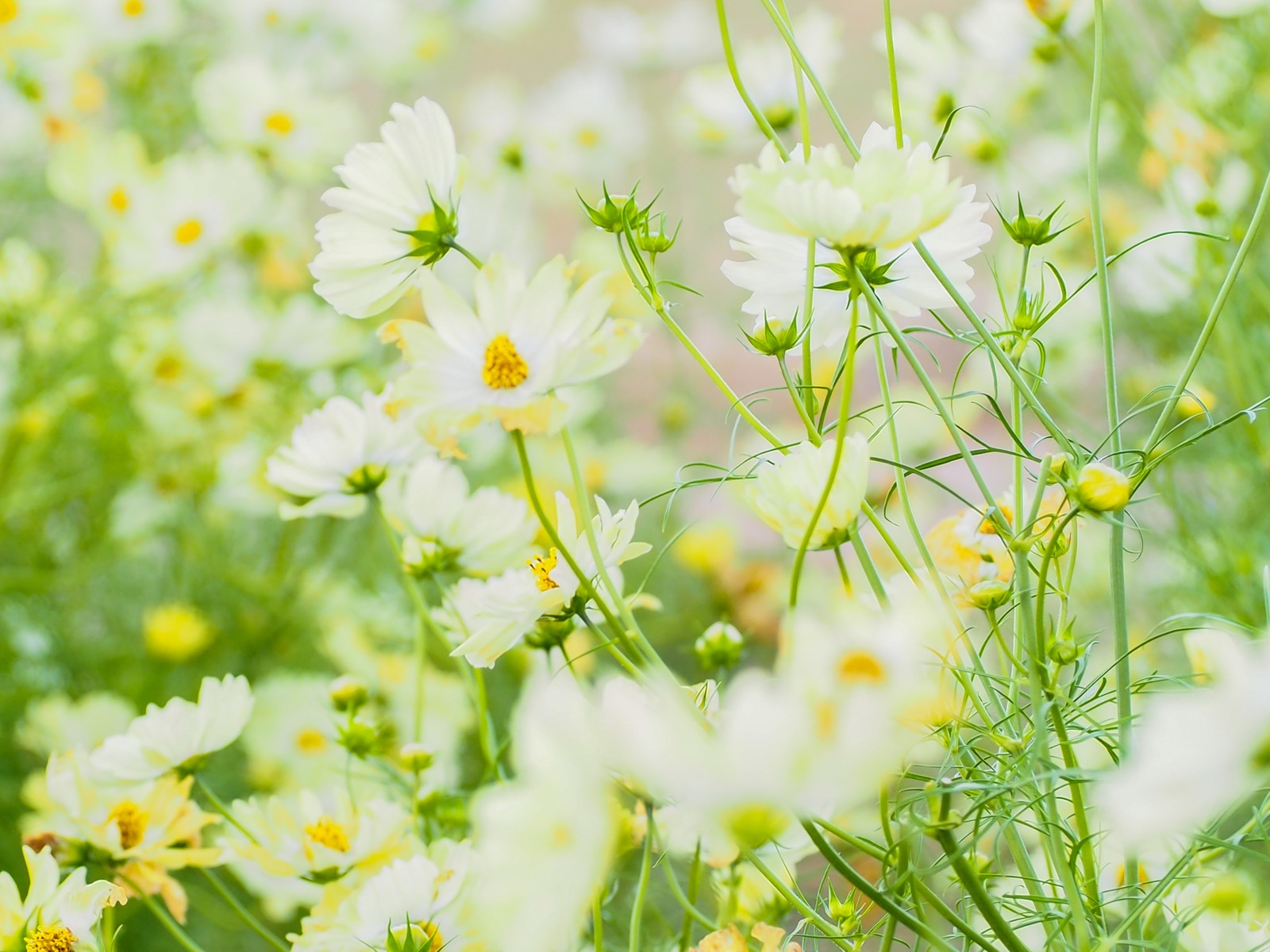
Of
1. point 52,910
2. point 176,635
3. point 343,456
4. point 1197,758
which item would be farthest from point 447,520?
point 176,635

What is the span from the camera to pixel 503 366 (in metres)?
0.22

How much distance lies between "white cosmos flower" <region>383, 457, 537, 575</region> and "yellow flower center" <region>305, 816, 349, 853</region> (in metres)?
0.07

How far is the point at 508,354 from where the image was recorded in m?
0.22

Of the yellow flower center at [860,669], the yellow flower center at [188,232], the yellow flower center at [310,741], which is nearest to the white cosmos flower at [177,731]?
the yellow flower center at [860,669]

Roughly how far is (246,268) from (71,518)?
0.23 m

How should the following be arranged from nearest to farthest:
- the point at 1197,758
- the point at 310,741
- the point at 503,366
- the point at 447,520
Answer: the point at 1197,758
the point at 503,366
the point at 447,520
the point at 310,741

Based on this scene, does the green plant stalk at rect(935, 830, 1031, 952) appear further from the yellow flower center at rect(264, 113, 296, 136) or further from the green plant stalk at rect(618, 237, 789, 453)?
the yellow flower center at rect(264, 113, 296, 136)

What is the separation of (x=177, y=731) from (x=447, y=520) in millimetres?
92

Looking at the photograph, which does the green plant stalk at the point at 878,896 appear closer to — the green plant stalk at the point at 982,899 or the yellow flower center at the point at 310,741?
the green plant stalk at the point at 982,899

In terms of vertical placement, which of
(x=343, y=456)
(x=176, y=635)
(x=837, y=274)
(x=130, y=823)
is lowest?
(x=176, y=635)

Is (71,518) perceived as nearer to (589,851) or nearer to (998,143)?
(998,143)

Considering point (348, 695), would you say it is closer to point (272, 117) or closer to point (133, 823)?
point (133, 823)

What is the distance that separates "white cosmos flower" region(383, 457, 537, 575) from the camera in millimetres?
325

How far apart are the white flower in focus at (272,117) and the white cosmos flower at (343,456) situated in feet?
1.45
